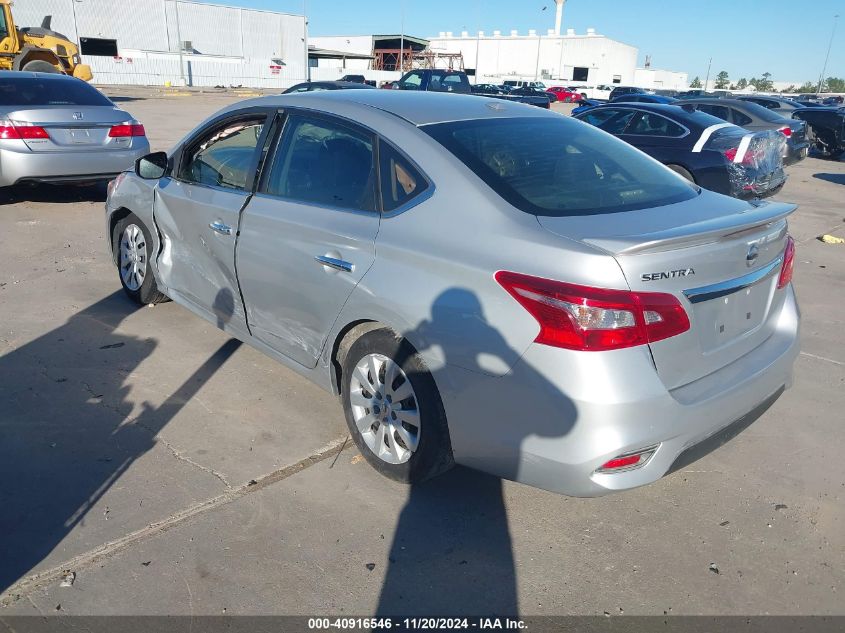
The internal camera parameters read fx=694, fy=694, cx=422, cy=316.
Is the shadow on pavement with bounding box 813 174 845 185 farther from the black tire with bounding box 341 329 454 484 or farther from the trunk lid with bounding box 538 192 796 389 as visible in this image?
the black tire with bounding box 341 329 454 484

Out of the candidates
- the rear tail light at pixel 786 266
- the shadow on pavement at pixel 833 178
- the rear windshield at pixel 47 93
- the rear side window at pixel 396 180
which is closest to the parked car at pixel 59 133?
the rear windshield at pixel 47 93

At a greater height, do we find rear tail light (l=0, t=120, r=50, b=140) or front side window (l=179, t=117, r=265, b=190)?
front side window (l=179, t=117, r=265, b=190)

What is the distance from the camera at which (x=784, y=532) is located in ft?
9.93

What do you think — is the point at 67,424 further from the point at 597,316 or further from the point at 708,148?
the point at 708,148

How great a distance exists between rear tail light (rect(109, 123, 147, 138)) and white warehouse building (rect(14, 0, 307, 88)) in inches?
1944

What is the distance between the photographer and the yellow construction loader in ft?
62.5

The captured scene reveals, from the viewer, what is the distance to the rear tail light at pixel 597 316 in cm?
240

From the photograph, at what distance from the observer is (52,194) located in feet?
31.8

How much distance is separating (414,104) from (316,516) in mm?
2083

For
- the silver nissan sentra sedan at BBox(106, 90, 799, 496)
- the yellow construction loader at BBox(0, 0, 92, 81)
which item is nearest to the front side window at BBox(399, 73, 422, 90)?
the yellow construction loader at BBox(0, 0, 92, 81)

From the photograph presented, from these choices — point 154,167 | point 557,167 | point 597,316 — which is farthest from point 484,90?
point 597,316

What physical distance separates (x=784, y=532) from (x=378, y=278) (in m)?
2.09

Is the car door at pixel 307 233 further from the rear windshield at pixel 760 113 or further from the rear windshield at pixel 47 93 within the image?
the rear windshield at pixel 760 113

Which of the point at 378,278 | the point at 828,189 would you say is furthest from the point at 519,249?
the point at 828,189
